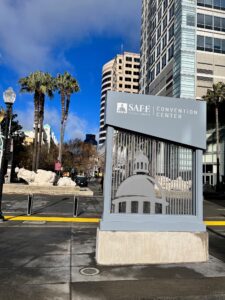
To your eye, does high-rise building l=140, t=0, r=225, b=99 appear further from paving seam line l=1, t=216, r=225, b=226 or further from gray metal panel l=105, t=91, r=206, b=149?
gray metal panel l=105, t=91, r=206, b=149

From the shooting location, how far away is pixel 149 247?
7.30m

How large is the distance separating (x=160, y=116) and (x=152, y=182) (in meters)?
1.58

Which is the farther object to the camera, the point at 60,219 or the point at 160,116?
the point at 60,219

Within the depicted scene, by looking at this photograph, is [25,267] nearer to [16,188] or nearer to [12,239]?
[12,239]

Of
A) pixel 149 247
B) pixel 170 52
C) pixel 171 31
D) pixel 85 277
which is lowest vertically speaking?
pixel 85 277

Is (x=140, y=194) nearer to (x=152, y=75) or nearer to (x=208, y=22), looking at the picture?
(x=208, y=22)

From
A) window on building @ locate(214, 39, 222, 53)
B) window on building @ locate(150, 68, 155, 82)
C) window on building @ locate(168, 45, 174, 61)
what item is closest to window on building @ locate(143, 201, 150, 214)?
window on building @ locate(168, 45, 174, 61)

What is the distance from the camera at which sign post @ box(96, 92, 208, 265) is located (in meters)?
7.29

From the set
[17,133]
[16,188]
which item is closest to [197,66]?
[17,133]

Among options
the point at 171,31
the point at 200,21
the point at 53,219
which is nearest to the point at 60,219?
the point at 53,219

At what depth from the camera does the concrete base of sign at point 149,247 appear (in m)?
7.10

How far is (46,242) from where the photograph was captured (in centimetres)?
924

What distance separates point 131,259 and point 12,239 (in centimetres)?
410

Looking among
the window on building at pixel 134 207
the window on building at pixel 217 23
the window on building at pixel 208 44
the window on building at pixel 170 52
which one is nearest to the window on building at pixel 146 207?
the window on building at pixel 134 207
